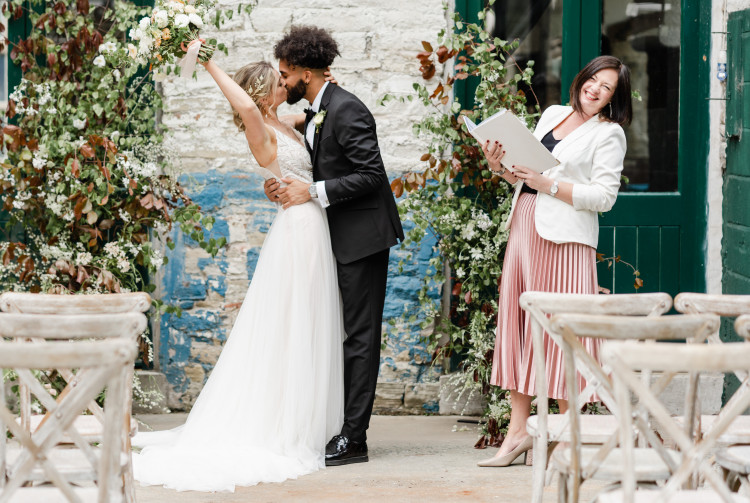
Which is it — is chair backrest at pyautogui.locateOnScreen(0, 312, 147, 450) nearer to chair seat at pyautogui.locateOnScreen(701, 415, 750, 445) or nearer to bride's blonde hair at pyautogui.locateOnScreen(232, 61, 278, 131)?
chair seat at pyautogui.locateOnScreen(701, 415, 750, 445)

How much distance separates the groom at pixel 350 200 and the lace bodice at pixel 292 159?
0.04 meters

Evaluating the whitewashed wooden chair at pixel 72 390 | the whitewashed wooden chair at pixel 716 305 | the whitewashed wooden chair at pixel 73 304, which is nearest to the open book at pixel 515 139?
the whitewashed wooden chair at pixel 716 305

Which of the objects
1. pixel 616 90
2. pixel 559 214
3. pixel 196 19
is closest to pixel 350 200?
pixel 559 214

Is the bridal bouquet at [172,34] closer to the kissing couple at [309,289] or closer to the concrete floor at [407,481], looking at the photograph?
the kissing couple at [309,289]

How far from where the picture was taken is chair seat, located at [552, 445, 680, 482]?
2.86 meters

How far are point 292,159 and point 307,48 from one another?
54 cm

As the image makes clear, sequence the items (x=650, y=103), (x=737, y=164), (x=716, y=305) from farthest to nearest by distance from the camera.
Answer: (x=650, y=103), (x=737, y=164), (x=716, y=305)

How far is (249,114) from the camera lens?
441 cm

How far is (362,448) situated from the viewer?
4.73 meters

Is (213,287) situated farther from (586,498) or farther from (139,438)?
(586,498)

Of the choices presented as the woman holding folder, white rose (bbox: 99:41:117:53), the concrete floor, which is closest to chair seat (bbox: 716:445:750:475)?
the concrete floor

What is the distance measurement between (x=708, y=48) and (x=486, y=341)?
2237 millimetres

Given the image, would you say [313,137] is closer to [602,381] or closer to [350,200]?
[350,200]

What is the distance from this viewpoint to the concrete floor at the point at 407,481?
13.5ft
